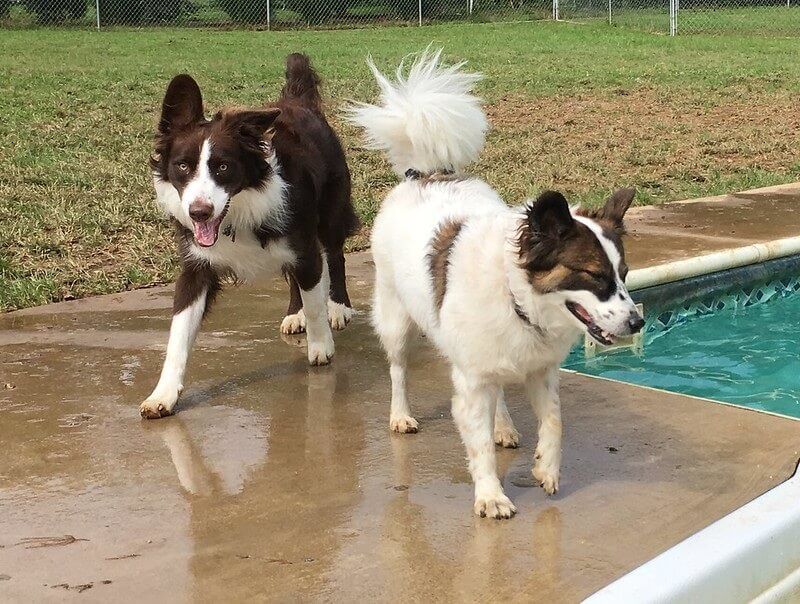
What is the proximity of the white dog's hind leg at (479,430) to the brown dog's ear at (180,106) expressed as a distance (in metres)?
1.90

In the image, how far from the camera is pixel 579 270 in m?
3.94

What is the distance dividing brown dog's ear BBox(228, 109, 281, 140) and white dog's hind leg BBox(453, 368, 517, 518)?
1.71 meters

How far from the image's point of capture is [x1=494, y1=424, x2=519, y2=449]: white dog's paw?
15.5 feet

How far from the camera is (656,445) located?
4648 mm

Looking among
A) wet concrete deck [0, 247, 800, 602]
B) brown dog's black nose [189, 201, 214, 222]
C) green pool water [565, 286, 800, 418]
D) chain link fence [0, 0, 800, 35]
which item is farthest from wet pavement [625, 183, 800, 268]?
chain link fence [0, 0, 800, 35]

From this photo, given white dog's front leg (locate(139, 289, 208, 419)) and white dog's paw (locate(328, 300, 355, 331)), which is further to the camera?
white dog's paw (locate(328, 300, 355, 331))

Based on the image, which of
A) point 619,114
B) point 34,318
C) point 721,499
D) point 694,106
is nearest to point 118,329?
point 34,318

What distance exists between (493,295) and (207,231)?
1523mm

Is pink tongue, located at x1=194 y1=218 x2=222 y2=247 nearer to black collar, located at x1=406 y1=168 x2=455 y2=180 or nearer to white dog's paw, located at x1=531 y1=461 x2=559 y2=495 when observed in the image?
black collar, located at x1=406 y1=168 x2=455 y2=180

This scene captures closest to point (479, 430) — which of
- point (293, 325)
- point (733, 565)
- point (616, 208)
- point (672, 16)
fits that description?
point (616, 208)

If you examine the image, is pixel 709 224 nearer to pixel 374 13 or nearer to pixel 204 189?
pixel 204 189

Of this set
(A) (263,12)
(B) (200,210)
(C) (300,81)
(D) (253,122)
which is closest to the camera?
(B) (200,210)

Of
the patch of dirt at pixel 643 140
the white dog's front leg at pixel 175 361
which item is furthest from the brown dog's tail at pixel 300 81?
the patch of dirt at pixel 643 140

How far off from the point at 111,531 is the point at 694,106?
13.8 meters
